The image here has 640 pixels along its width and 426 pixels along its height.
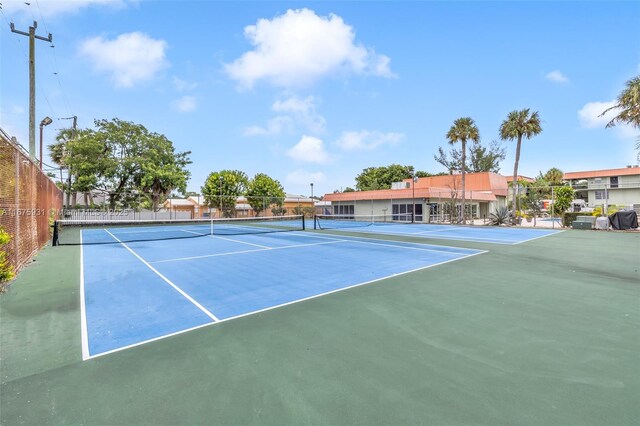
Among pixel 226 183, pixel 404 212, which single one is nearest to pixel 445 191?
pixel 404 212

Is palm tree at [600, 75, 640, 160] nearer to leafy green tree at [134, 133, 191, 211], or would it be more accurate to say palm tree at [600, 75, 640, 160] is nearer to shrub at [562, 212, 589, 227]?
shrub at [562, 212, 589, 227]

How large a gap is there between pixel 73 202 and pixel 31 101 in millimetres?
17548

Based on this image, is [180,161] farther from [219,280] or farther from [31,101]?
[219,280]

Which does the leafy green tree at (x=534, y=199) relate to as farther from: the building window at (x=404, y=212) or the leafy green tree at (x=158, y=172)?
the leafy green tree at (x=158, y=172)

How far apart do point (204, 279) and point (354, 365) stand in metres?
5.30

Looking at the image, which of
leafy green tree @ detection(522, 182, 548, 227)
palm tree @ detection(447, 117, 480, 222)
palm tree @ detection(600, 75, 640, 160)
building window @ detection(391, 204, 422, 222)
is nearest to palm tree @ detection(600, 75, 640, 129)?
palm tree @ detection(600, 75, 640, 160)

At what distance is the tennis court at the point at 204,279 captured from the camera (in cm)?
470

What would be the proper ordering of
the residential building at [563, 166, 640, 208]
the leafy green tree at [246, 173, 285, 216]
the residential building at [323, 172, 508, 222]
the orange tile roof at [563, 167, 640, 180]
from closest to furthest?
the residential building at [323, 172, 508, 222]
the residential building at [563, 166, 640, 208]
the leafy green tree at [246, 173, 285, 216]
the orange tile roof at [563, 167, 640, 180]

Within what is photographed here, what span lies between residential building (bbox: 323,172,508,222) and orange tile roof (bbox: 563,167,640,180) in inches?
822

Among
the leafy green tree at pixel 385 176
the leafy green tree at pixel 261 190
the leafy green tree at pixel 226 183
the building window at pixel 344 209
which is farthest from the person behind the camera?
the leafy green tree at pixel 385 176

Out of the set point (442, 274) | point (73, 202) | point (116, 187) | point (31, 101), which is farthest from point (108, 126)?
point (442, 274)

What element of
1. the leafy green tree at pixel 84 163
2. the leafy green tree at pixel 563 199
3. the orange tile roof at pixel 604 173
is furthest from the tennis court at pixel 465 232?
the orange tile roof at pixel 604 173

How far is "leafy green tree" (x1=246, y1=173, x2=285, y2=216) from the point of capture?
38.6 m

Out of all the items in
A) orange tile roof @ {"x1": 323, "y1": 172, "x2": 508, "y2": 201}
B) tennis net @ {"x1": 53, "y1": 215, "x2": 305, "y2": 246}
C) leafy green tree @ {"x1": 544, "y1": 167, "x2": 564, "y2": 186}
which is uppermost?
leafy green tree @ {"x1": 544, "y1": 167, "x2": 564, "y2": 186}
